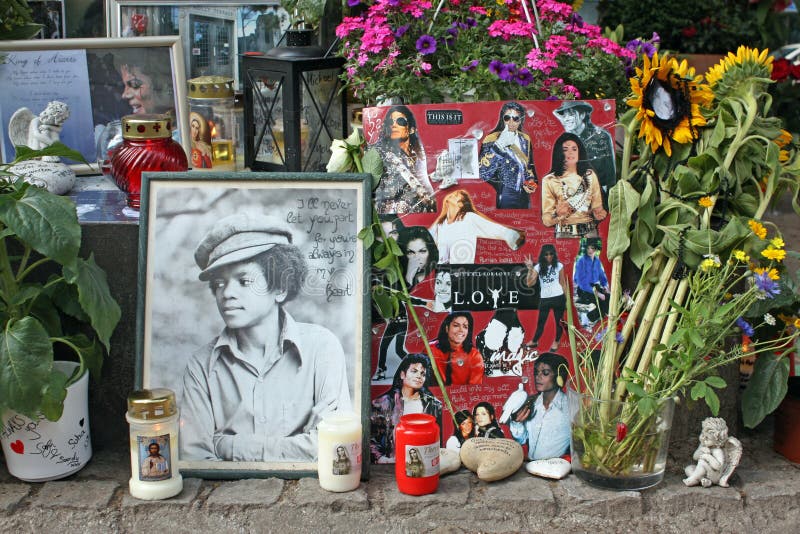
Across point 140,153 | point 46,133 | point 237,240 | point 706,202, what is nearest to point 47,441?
point 237,240

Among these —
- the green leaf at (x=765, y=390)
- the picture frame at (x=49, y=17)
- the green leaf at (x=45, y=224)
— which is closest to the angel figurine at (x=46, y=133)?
the picture frame at (x=49, y=17)

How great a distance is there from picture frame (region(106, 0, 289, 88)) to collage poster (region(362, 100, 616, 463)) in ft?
3.17

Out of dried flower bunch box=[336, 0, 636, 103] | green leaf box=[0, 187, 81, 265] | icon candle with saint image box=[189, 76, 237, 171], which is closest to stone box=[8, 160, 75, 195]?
icon candle with saint image box=[189, 76, 237, 171]

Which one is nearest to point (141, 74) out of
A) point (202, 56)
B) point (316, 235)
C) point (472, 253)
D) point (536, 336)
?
point (202, 56)

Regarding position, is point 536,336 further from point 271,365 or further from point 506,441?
point 271,365

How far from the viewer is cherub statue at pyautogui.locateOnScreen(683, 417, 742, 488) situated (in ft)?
8.42

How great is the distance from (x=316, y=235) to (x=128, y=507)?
0.85 m

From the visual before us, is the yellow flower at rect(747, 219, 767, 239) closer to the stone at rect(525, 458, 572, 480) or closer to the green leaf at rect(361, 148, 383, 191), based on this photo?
the stone at rect(525, 458, 572, 480)

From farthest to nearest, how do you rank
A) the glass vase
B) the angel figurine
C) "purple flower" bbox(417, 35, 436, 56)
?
the angel figurine < "purple flower" bbox(417, 35, 436, 56) < the glass vase

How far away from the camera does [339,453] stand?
2.46m

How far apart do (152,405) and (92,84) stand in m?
1.29

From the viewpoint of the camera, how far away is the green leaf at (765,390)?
2.68 m

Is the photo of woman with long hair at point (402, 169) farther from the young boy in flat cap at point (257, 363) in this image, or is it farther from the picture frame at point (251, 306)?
the young boy in flat cap at point (257, 363)

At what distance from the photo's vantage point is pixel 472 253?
2.70 m
